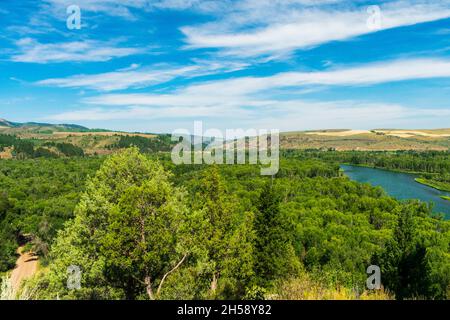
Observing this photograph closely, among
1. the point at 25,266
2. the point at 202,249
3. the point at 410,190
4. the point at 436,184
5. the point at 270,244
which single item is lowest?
the point at 25,266

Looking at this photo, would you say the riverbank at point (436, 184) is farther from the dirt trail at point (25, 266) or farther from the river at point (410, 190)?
the dirt trail at point (25, 266)

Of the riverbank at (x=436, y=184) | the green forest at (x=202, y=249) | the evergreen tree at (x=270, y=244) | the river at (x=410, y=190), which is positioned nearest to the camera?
the green forest at (x=202, y=249)

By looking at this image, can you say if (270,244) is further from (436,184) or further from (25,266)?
(436,184)

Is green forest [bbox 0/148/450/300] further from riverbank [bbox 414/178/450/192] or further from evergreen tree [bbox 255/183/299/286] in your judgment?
riverbank [bbox 414/178/450/192]

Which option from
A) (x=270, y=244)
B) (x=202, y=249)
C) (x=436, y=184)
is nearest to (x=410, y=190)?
(x=436, y=184)

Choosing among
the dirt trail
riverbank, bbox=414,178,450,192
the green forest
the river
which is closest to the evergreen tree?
the green forest

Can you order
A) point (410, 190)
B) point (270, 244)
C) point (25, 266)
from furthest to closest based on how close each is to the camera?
1. point (410, 190)
2. point (25, 266)
3. point (270, 244)

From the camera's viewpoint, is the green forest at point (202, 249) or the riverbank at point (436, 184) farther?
the riverbank at point (436, 184)

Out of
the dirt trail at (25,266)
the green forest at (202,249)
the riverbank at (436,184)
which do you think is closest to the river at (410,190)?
the riverbank at (436,184)

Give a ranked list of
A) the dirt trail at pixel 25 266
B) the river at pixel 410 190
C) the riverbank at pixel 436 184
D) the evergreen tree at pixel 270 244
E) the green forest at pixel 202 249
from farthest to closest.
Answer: the riverbank at pixel 436 184
the river at pixel 410 190
the dirt trail at pixel 25 266
the evergreen tree at pixel 270 244
the green forest at pixel 202 249

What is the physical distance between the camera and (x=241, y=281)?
22.9 metres
